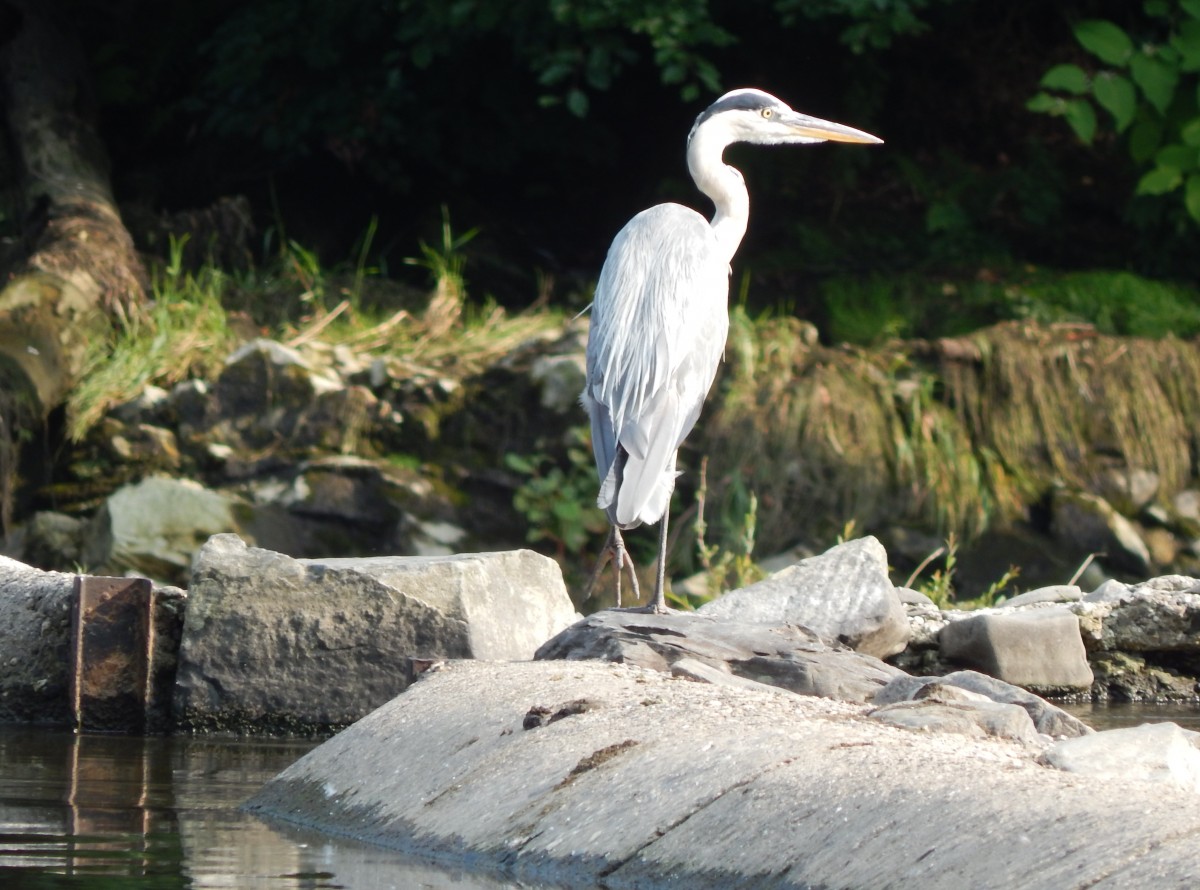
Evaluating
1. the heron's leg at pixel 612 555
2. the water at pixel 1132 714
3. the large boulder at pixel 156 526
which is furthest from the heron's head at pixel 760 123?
the large boulder at pixel 156 526

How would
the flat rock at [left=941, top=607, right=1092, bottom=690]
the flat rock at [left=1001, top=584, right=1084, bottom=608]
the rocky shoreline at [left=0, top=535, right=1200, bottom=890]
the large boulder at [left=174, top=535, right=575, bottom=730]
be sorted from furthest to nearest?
the flat rock at [left=1001, top=584, right=1084, bottom=608] < the flat rock at [left=941, top=607, right=1092, bottom=690] < the large boulder at [left=174, top=535, right=575, bottom=730] < the rocky shoreline at [left=0, top=535, right=1200, bottom=890]

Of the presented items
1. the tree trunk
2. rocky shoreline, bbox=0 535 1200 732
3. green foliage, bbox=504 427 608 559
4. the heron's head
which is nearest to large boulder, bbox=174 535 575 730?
rocky shoreline, bbox=0 535 1200 732

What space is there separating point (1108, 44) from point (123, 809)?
6.71m

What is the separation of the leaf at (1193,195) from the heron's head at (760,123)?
2.95 m

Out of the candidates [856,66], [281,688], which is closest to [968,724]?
[281,688]

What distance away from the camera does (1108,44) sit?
853cm

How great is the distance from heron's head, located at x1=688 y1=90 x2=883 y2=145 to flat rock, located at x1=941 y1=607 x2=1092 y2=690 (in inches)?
71.4

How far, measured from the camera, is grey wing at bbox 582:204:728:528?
4.67m

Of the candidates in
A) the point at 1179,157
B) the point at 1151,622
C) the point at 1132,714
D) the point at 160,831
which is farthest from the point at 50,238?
the point at 160,831

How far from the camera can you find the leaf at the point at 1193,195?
8.55 m

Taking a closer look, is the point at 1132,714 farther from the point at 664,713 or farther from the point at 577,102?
the point at 577,102

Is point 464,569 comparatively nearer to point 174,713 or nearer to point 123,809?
point 174,713

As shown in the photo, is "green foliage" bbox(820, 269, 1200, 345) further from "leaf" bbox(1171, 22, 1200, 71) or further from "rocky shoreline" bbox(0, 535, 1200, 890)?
"rocky shoreline" bbox(0, 535, 1200, 890)

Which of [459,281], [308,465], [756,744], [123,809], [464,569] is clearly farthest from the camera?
[459,281]
